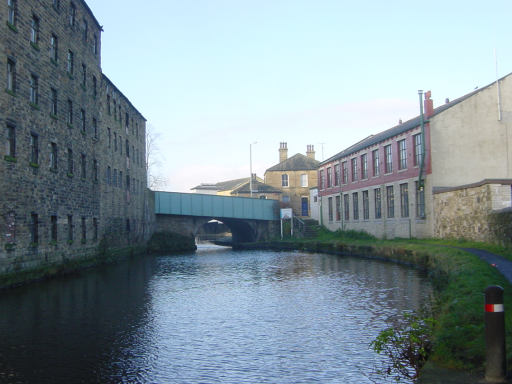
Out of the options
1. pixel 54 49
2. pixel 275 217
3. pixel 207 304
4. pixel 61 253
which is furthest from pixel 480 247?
pixel 275 217

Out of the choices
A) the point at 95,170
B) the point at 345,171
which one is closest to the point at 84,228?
the point at 95,170

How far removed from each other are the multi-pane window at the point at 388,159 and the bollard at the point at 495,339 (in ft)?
102

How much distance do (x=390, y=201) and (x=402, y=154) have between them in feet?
11.8

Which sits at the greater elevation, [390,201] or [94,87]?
[94,87]

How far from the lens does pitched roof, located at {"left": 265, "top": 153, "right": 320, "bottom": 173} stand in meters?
68.4

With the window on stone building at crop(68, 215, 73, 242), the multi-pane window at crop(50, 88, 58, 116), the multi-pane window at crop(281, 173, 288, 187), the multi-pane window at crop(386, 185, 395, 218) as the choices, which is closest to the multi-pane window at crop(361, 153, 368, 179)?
the multi-pane window at crop(386, 185, 395, 218)

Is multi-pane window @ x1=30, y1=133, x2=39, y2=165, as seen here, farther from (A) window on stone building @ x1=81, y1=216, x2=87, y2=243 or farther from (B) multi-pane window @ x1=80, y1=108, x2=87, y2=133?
(B) multi-pane window @ x1=80, y1=108, x2=87, y2=133

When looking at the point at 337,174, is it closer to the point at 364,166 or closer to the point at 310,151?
the point at 364,166

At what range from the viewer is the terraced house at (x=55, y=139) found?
60.4 feet

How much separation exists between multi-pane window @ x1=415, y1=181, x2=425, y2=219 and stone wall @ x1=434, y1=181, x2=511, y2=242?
5.85 feet

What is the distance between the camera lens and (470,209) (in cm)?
2358

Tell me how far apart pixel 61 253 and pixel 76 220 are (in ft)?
9.78

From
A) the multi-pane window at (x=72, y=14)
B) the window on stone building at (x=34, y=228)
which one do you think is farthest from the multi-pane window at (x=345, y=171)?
the window on stone building at (x=34, y=228)

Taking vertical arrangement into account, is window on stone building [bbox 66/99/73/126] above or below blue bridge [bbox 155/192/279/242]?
above
